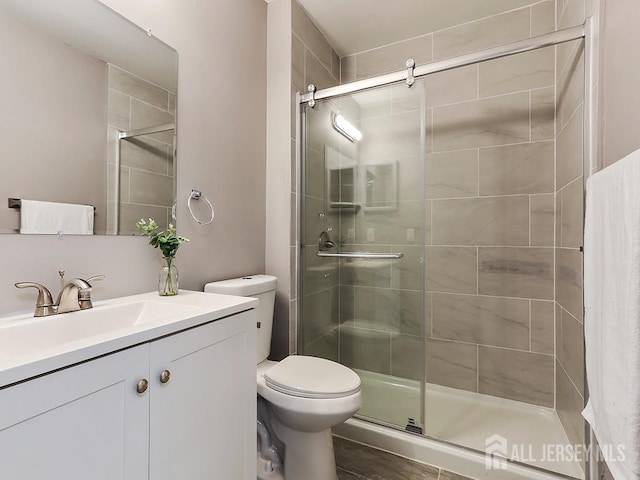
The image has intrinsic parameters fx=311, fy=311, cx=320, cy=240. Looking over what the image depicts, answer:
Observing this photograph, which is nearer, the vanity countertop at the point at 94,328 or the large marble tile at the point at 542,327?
the vanity countertop at the point at 94,328

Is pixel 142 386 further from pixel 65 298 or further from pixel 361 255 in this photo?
pixel 361 255

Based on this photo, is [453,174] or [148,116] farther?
[453,174]

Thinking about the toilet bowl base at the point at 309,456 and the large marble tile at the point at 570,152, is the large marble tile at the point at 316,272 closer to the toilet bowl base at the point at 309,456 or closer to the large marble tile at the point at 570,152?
the toilet bowl base at the point at 309,456

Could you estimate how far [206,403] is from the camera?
35.9 inches

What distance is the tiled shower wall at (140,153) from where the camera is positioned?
115cm

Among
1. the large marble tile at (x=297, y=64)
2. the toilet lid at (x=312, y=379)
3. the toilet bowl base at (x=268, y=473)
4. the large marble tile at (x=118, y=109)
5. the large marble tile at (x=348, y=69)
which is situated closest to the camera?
the large marble tile at (x=118, y=109)

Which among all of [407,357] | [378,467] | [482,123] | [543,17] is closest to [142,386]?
[378,467]

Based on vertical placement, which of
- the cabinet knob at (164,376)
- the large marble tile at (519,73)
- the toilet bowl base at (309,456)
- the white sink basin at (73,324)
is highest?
the large marble tile at (519,73)

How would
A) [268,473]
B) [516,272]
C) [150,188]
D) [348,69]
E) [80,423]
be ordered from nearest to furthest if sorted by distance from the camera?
[80,423] < [150,188] < [268,473] < [516,272] < [348,69]

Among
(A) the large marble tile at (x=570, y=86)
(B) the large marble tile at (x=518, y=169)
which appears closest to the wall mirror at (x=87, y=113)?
(A) the large marble tile at (x=570, y=86)

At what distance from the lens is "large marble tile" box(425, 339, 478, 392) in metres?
2.14

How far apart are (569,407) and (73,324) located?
224 centimetres

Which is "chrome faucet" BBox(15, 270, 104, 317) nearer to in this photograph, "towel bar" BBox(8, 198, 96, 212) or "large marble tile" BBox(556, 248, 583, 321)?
"towel bar" BBox(8, 198, 96, 212)

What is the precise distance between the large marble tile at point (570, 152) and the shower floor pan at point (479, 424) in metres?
1.36
